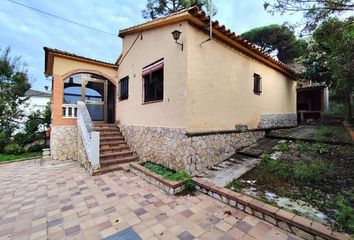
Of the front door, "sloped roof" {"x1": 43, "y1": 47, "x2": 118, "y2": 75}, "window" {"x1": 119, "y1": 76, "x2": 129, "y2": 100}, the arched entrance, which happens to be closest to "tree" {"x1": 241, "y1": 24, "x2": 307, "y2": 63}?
"window" {"x1": 119, "y1": 76, "x2": 129, "y2": 100}

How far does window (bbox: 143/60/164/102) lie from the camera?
20.5 ft

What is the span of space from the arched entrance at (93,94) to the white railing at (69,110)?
0.08 m

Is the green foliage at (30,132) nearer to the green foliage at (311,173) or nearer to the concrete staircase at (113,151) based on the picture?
the concrete staircase at (113,151)

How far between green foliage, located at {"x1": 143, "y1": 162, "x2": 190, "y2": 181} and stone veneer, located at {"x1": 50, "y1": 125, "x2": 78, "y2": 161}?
4610 millimetres

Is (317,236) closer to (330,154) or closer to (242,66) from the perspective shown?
(330,154)

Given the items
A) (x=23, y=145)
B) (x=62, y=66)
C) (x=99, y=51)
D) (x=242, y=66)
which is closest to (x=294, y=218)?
(x=242, y=66)

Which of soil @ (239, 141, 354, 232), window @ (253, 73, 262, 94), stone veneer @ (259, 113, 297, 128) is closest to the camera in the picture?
soil @ (239, 141, 354, 232)

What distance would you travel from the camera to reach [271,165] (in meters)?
4.92

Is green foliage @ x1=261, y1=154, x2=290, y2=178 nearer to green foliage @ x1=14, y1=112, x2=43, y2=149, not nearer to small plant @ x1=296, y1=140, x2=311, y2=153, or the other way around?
small plant @ x1=296, y1=140, x2=311, y2=153

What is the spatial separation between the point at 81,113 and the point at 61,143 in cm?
211

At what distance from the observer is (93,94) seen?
10062mm

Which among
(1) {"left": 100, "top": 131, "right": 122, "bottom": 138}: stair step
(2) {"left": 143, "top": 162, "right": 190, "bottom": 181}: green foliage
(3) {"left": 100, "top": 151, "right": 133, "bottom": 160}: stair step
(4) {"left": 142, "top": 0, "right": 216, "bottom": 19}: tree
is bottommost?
(2) {"left": 143, "top": 162, "right": 190, "bottom": 181}: green foliage

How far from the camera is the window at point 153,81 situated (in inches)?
246

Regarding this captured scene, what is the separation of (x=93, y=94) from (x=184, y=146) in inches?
285
